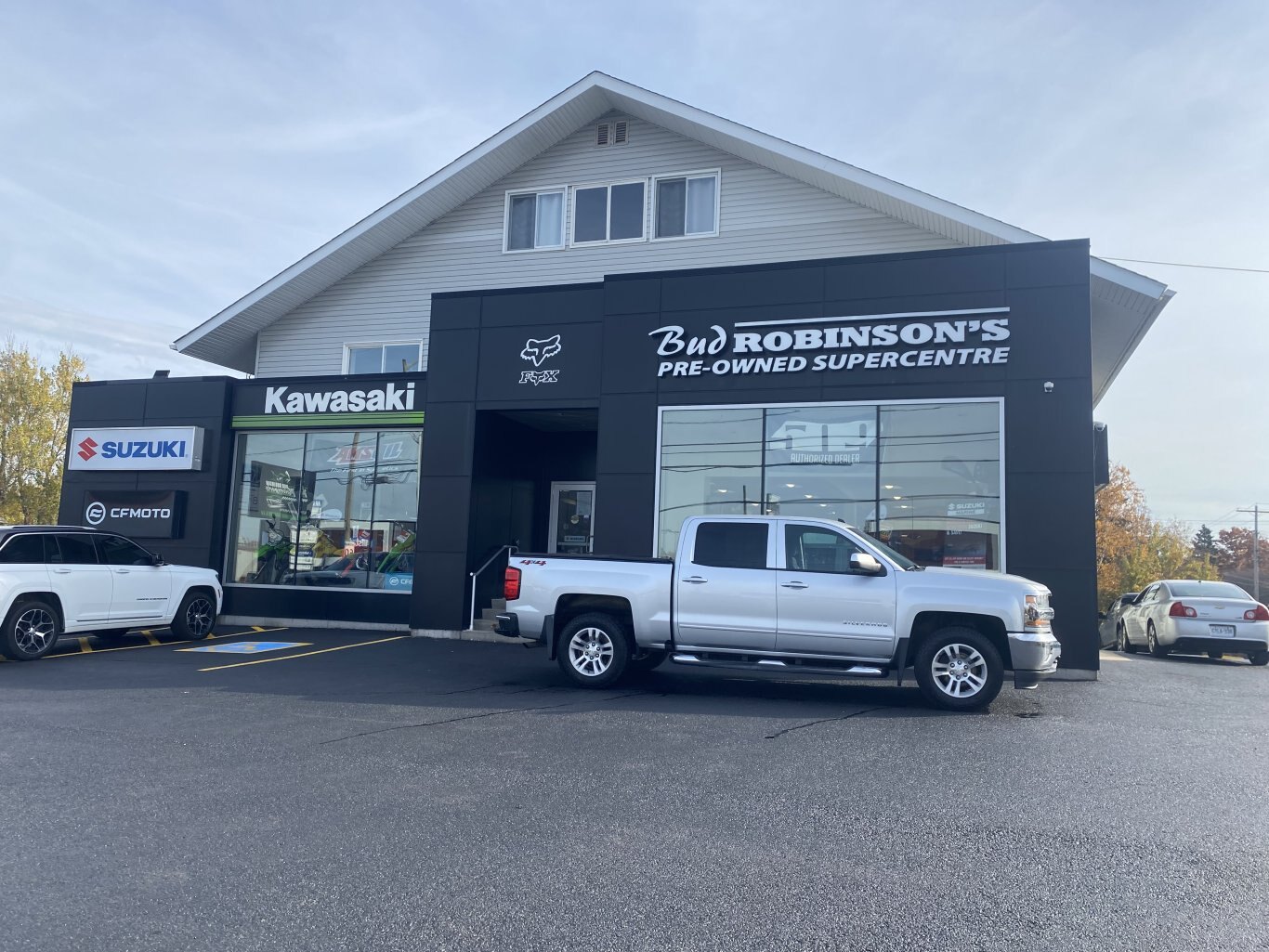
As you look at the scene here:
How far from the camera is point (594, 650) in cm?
1055

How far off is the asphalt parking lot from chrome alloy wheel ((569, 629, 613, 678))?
0.59 metres

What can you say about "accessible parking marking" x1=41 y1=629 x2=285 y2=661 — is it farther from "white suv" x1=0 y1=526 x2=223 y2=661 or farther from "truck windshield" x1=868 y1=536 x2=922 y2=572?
"truck windshield" x1=868 y1=536 x2=922 y2=572

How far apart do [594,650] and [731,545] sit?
193cm

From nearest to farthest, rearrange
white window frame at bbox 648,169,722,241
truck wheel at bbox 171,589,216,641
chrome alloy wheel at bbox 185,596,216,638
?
truck wheel at bbox 171,589,216,641, chrome alloy wheel at bbox 185,596,216,638, white window frame at bbox 648,169,722,241

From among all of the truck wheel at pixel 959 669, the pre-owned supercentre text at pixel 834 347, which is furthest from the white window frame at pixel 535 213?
the truck wheel at pixel 959 669

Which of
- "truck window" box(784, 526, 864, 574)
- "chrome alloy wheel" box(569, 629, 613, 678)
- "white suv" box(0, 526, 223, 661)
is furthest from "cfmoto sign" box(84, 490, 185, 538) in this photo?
"truck window" box(784, 526, 864, 574)

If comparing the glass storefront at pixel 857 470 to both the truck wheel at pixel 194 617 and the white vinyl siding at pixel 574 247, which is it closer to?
the white vinyl siding at pixel 574 247

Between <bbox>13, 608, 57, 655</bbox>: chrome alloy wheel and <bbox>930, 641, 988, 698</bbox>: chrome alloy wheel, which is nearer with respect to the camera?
<bbox>930, 641, 988, 698</bbox>: chrome alloy wheel

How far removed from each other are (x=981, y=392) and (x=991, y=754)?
715 cm

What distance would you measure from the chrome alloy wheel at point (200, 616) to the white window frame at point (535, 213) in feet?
28.7

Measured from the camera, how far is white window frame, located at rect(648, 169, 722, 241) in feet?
58.6

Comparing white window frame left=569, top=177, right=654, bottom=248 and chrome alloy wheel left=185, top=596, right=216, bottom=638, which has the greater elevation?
white window frame left=569, top=177, right=654, bottom=248

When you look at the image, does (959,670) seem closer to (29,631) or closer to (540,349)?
(540,349)

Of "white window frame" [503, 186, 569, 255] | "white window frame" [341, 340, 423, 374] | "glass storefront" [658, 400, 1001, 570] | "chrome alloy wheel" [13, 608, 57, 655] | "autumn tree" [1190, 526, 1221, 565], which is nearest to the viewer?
"chrome alloy wheel" [13, 608, 57, 655]
